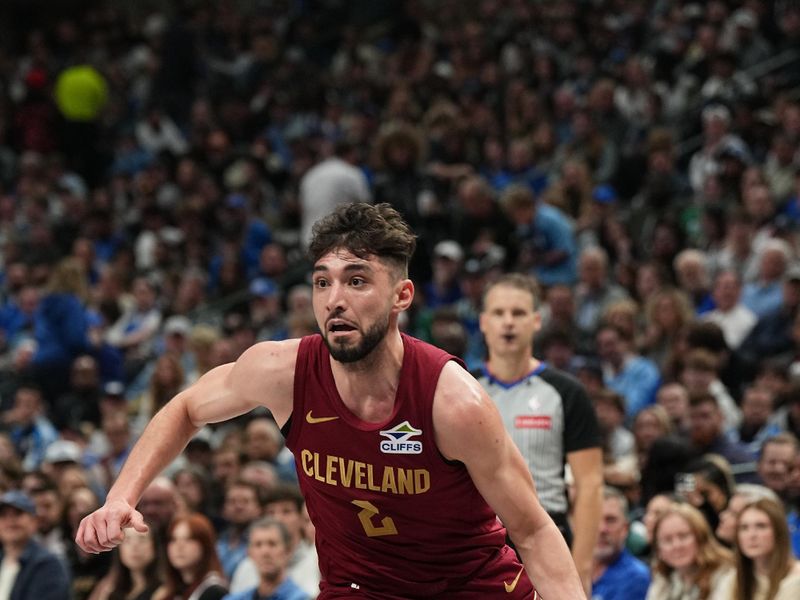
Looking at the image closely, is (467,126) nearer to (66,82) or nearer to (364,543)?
(66,82)

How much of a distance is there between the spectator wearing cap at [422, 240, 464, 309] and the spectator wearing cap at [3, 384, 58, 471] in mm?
3411

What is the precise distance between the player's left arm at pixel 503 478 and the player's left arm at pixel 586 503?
6.52 ft

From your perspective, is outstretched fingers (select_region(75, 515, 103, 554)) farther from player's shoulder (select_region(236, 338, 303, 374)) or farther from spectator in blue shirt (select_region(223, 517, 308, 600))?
spectator in blue shirt (select_region(223, 517, 308, 600))

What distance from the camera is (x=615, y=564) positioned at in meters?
7.81

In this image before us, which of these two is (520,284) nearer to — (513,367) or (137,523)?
(513,367)

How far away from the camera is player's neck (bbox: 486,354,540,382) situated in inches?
259

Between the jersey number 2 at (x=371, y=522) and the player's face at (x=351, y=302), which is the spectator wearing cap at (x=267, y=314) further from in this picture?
the player's face at (x=351, y=302)

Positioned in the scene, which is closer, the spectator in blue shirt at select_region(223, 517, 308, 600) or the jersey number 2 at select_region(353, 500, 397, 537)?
the jersey number 2 at select_region(353, 500, 397, 537)

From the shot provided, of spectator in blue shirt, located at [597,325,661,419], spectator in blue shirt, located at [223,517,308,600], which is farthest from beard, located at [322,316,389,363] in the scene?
spectator in blue shirt, located at [597,325,661,419]

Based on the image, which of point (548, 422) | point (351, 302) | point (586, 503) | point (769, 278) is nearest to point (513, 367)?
point (548, 422)

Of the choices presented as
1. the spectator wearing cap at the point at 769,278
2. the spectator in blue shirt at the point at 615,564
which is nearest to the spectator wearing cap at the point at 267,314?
the spectator wearing cap at the point at 769,278

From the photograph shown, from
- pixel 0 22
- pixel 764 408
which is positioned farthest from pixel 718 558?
pixel 0 22

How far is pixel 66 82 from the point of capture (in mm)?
18484

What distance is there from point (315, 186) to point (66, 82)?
6431 mm
